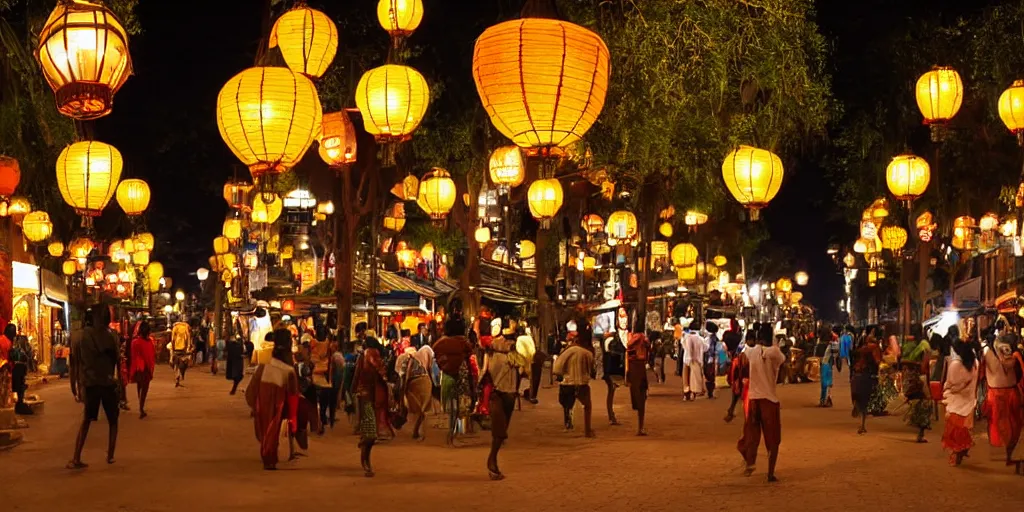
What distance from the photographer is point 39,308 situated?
108 ft

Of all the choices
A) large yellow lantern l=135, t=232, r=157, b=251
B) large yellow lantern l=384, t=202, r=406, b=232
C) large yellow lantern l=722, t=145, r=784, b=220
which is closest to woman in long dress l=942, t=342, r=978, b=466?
large yellow lantern l=722, t=145, r=784, b=220

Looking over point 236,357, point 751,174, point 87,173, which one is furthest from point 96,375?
point 236,357

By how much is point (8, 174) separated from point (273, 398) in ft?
31.4

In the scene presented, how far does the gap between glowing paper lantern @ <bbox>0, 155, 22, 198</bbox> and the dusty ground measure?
433 centimetres

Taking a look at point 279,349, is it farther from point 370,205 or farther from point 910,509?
point 370,205

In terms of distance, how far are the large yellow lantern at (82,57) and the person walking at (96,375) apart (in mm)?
3147

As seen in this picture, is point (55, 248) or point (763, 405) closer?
point (763, 405)

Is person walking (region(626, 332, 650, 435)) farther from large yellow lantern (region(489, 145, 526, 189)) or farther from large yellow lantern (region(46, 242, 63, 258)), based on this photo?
large yellow lantern (region(46, 242, 63, 258))

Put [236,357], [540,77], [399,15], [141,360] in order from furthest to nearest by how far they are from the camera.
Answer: [236,357]
[141,360]
[399,15]
[540,77]

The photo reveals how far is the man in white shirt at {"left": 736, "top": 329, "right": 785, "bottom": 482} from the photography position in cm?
1134

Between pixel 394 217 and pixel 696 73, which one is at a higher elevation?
pixel 696 73

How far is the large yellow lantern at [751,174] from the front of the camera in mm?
14953

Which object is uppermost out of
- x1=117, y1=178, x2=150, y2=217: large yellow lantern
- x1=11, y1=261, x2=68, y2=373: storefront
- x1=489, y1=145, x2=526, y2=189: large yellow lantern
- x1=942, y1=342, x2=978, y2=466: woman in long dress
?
x1=489, y1=145, x2=526, y2=189: large yellow lantern

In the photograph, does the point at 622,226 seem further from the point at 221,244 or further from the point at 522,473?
the point at 522,473
